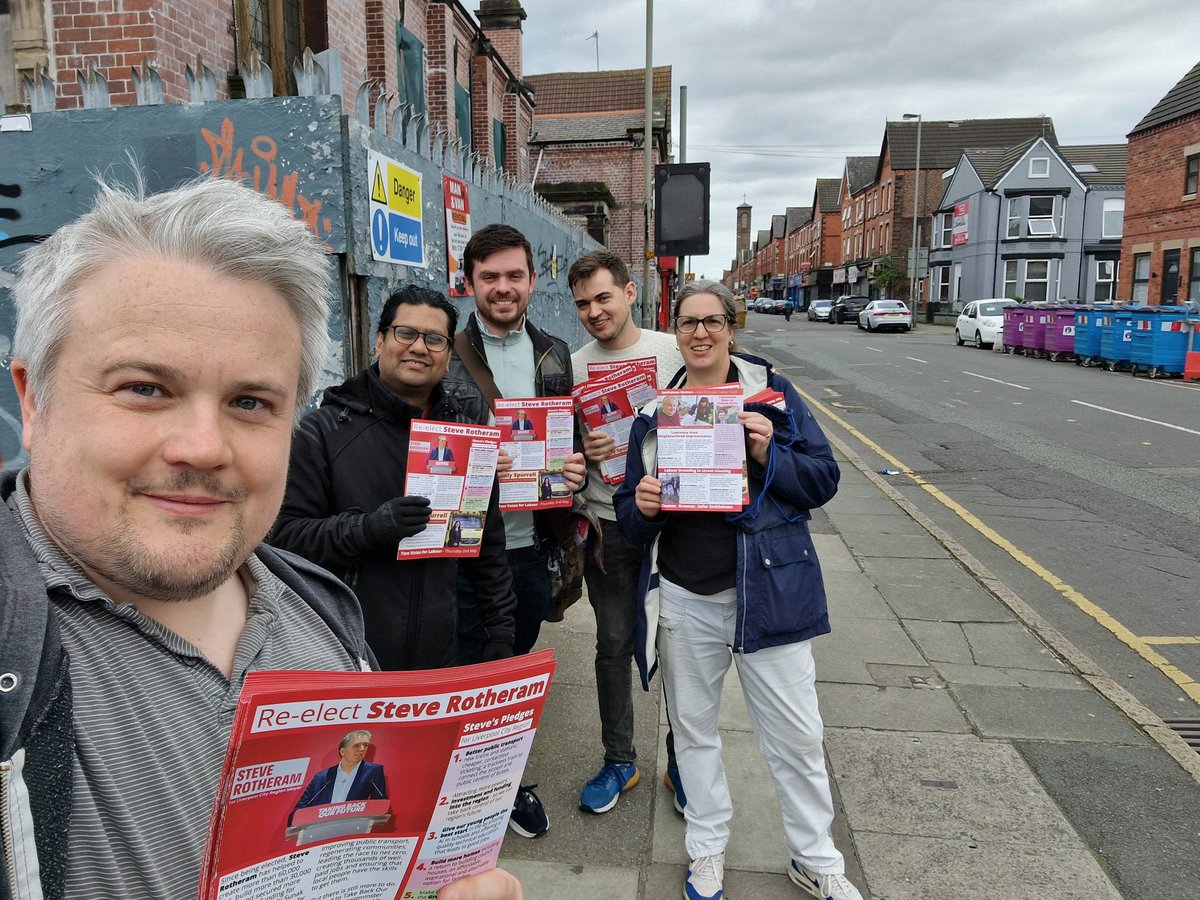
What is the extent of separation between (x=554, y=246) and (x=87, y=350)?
900cm

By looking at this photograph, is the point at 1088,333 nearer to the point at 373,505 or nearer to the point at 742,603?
the point at 742,603

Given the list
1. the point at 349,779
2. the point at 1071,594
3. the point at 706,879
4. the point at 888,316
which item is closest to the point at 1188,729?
the point at 1071,594

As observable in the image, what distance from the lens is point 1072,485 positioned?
9.17 m

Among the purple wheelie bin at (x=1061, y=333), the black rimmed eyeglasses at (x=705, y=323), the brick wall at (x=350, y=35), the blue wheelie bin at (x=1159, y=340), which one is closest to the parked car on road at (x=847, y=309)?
the purple wheelie bin at (x=1061, y=333)

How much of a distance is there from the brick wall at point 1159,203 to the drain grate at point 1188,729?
2897 cm

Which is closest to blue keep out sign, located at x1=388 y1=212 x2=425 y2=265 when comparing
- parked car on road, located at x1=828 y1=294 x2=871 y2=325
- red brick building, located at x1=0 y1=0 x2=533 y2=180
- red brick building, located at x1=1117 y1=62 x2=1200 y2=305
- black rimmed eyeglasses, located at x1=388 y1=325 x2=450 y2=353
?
red brick building, located at x1=0 y1=0 x2=533 y2=180

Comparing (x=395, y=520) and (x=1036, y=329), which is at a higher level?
(x=1036, y=329)

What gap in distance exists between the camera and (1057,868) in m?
2.96

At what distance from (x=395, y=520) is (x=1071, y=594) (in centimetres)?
541

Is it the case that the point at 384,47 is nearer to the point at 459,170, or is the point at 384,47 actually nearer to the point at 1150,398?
the point at 459,170

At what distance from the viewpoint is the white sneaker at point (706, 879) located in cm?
280

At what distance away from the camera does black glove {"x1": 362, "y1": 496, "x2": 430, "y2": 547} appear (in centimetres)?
240

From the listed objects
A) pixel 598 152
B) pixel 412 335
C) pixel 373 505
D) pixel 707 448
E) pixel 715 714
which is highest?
pixel 598 152

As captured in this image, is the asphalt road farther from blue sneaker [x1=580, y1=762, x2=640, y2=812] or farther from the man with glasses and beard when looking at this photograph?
the man with glasses and beard
